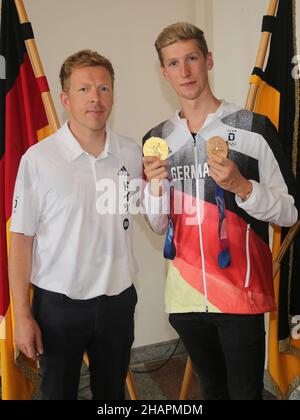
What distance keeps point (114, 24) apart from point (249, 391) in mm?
2186

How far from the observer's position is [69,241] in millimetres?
1567

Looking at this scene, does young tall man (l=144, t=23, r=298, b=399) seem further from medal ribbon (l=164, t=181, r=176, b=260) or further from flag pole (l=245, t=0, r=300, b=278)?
flag pole (l=245, t=0, r=300, b=278)

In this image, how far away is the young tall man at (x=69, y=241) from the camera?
155cm

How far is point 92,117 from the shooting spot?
156cm

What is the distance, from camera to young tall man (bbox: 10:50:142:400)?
155cm

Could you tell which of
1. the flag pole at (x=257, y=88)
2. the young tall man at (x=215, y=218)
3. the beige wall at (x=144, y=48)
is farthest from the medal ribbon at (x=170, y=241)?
the beige wall at (x=144, y=48)

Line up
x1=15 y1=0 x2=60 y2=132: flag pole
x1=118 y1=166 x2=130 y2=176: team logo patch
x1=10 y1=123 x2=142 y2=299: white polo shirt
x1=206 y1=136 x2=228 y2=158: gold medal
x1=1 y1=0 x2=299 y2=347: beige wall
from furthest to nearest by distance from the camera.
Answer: x1=1 y1=0 x2=299 y2=347: beige wall → x1=15 y1=0 x2=60 y2=132: flag pole → x1=118 y1=166 x2=130 y2=176: team logo patch → x1=10 y1=123 x2=142 y2=299: white polo shirt → x1=206 y1=136 x2=228 y2=158: gold medal

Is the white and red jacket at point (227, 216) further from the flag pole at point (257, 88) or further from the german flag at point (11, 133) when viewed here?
the german flag at point (11, 133)

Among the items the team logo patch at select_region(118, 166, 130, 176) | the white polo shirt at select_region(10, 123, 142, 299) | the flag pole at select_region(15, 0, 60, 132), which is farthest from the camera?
the flag pole at select_region(15, 0, 60, 132)

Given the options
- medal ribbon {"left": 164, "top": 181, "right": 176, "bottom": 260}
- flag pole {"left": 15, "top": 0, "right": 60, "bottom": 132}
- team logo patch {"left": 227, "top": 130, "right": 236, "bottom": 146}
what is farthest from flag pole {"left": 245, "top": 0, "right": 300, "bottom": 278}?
flag pole {"left": 15, "top": 0, "right": 60, "bottom": 132}

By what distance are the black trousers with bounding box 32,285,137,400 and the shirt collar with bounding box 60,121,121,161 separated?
0.54 m

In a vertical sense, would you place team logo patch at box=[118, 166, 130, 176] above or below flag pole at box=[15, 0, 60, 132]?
below
